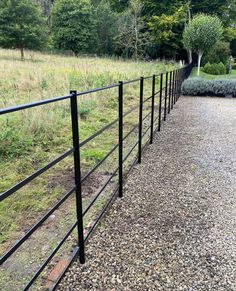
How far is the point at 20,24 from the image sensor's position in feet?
59.0

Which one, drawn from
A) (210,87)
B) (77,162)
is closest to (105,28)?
(210,87)

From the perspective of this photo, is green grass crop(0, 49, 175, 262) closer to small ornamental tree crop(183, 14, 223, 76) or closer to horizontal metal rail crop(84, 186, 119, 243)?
horizontal metal rail crop(84, 186, 119, 243)

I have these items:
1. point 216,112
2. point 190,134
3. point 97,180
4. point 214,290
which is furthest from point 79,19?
point 214,290

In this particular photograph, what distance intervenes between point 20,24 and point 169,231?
770 inches

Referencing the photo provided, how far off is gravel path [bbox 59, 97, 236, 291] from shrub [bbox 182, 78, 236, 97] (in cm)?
664

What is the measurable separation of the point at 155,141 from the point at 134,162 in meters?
1.10

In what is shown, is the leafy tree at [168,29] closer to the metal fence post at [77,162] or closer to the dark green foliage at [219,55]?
the dark green foliage at [219,55]

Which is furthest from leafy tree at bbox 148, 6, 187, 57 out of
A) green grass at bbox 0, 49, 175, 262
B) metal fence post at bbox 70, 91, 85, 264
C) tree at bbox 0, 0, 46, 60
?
metal fence post at bbox 70, 91, 85, 264

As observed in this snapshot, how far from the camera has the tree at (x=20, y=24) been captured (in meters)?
17.6

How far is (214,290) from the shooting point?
162cm

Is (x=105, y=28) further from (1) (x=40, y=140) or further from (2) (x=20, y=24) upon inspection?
(1) (x=40, y=140)

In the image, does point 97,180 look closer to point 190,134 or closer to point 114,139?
point 114,139

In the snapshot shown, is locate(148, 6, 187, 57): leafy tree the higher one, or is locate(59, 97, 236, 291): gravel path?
locate(148, 6, 187, 57): leafy tree

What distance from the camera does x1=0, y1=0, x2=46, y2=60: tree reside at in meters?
17.6
